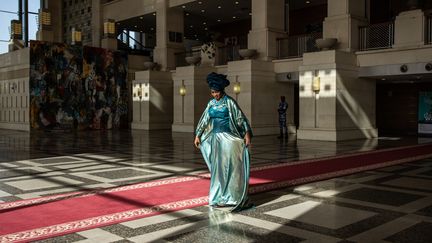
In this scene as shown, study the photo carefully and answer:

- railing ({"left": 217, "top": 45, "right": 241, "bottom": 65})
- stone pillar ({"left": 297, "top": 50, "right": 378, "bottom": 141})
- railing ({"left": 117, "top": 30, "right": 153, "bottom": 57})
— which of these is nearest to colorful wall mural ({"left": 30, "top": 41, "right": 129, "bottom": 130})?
railing ({"left": 217, "top": 45, "right": 241, "bottom": 65})

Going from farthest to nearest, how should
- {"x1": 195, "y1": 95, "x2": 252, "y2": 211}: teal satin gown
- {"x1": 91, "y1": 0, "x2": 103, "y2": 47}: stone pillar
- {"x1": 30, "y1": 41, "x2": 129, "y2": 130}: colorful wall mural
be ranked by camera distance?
{"x1": 91, "y1": 0, "x2": 103, "y2": 47}: stone pillar
{"x1": 30, "y1": 41, "x2": 129, "y2": 130}: colorful wall mural
{"x1": 195, "y1": 95, "x2": 252, "y2": 211}: teal satin gown

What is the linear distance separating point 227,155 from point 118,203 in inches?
54.6

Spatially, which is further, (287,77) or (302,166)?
A: (287,77)

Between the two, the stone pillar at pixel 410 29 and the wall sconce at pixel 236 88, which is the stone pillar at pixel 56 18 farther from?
the stone pillar at pixel 410 29

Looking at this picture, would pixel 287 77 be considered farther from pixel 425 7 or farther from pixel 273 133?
pixel 425 7

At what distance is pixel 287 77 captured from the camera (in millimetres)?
17203

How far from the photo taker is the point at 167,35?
927 inches

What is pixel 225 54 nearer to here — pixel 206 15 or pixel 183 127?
pixel 183 127

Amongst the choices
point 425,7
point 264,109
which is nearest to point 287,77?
point 264,109

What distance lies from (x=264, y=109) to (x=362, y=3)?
5254 mm

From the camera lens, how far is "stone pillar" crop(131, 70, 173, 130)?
72.5 ft

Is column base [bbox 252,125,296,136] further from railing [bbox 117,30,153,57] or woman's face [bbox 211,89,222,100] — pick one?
railing [bbox 117,30,153,57]

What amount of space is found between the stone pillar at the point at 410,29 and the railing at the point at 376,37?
58 centimetres

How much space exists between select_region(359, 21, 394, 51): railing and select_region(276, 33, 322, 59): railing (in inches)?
91.1
